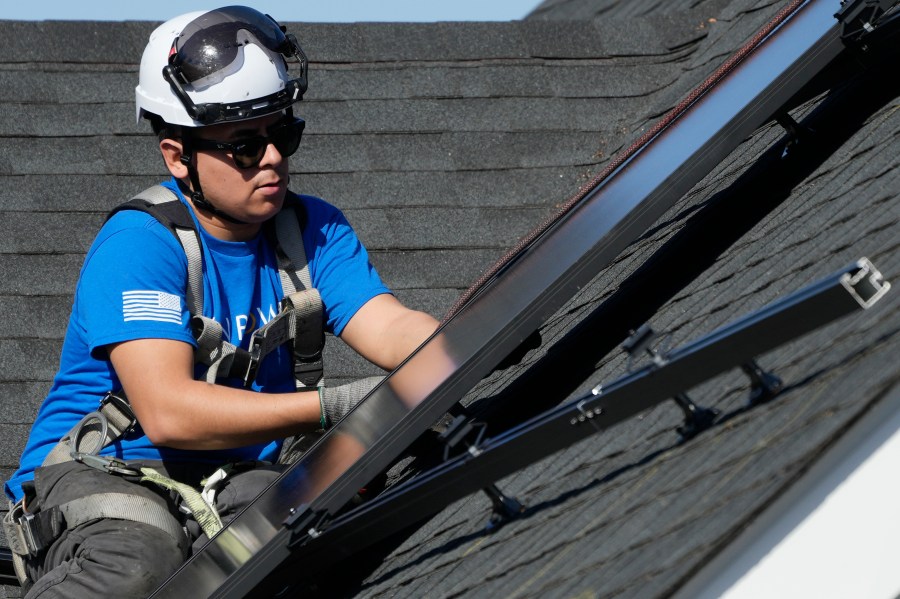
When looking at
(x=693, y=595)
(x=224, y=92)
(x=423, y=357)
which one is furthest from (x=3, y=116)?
(x=693, y=595)

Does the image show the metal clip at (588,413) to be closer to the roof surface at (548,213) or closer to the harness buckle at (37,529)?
the roof surface at (548,213)

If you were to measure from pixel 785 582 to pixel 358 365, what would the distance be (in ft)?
9.59

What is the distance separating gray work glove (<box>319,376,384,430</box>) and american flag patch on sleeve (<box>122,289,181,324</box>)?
380mm

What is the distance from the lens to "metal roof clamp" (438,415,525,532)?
229 cm

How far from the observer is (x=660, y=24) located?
565cm

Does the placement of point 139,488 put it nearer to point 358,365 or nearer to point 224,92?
point 224,92

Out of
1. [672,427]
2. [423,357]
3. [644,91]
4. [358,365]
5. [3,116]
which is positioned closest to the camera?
[672,427]

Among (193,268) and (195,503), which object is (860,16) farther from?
(195,503)

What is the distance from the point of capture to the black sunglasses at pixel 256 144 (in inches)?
126

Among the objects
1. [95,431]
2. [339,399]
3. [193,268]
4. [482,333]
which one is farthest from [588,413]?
[95,431]

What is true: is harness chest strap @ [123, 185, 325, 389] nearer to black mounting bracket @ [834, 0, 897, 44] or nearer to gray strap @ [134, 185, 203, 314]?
gray strap @ [134, 185, 203, 314]

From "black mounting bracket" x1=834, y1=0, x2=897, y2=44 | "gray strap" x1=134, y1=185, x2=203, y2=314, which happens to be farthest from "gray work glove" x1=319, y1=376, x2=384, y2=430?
"black mounting bracket" x1=834, y1=0, x2=897, y2=44

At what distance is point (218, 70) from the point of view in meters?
3.11

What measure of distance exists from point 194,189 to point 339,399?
74cm
